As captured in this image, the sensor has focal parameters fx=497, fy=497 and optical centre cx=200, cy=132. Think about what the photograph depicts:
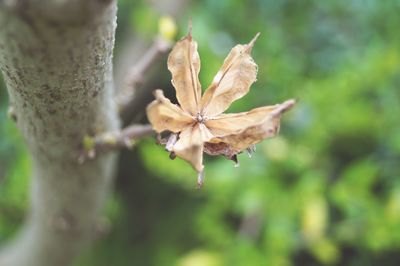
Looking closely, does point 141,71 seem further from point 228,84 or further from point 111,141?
point 228,84

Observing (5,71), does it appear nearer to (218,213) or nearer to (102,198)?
(102,198)

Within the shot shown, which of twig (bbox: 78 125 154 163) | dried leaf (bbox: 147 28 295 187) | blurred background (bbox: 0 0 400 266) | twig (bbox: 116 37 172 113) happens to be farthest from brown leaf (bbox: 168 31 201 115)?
blurred background (bbox: 0 0 400 266)

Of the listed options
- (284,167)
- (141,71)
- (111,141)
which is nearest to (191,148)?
(111,141)

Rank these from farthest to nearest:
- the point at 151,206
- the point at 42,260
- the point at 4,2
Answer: the point at 151,206
the point at 42,260
the point at 4,2

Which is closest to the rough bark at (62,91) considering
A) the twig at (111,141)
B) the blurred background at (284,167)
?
the twig at (111,141)

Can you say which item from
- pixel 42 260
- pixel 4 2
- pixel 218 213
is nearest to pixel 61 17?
pixel 4 2

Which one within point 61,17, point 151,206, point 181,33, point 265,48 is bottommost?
point 61,17

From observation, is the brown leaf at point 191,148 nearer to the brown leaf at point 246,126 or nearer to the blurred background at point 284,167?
the brown leaf at point 246,126
